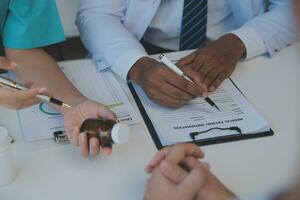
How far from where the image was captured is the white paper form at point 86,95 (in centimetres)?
95

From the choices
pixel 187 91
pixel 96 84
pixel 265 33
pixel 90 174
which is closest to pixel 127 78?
pixel 96 84

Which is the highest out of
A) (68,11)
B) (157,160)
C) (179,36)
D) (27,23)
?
(27,23)

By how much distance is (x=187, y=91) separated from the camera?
41.5 inches

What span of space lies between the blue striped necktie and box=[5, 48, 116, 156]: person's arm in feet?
1.74

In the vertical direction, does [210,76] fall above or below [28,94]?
below

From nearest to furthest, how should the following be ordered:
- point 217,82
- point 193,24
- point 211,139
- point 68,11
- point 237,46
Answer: point 211,139 < point 217,82 < point 237,46 < point 193,24 < point 68,11

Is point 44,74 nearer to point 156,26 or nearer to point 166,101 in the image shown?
point 166,101

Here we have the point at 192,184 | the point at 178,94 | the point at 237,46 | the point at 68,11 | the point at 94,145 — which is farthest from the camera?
the point at 68,11

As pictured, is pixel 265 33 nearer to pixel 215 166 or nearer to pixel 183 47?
pixel 183 47

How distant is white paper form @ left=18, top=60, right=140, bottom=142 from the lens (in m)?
0.95

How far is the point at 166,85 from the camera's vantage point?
108cm

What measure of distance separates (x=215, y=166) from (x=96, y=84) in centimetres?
42

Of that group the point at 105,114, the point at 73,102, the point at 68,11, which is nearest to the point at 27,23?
the point at 73,102

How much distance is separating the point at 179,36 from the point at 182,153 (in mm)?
789
